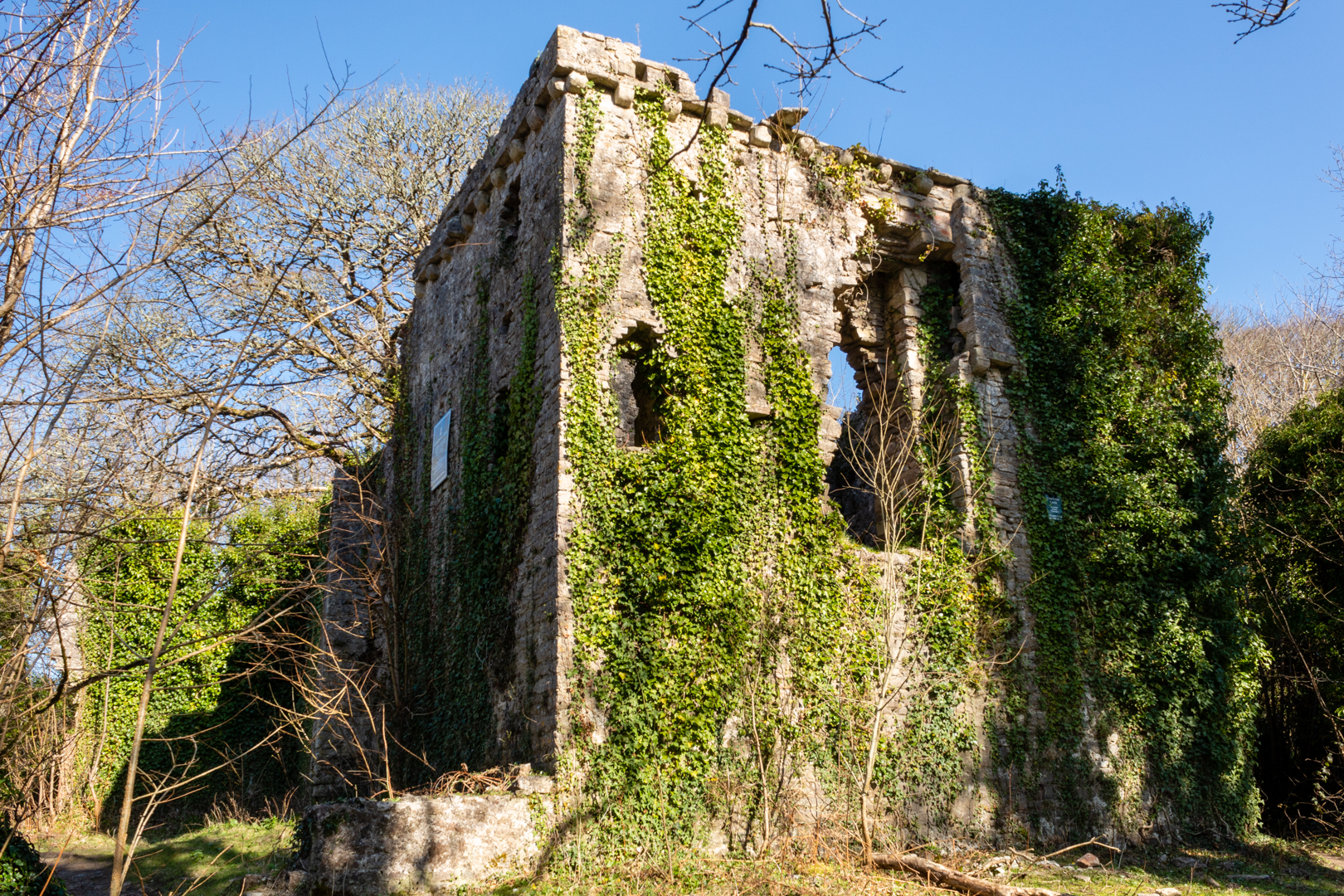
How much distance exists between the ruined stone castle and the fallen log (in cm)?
86

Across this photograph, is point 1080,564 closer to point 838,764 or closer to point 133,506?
point 838,764

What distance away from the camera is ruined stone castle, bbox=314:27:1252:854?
311 inches

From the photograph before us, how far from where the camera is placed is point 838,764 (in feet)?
27.0

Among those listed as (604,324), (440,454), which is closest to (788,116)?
(604,324)

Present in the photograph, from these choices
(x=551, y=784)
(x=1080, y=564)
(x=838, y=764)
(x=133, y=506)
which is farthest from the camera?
(x=1080, y=564)

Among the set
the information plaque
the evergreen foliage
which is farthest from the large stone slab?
the evergreen foliage

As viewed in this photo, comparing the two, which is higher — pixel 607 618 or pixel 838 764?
pixel 607 618

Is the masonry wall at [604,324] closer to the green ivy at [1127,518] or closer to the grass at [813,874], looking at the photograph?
the green ivy at [1127,518]

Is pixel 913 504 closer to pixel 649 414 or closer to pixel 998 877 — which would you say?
pixel 649 414

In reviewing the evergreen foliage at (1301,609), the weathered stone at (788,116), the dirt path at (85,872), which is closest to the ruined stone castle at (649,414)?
the weathered stone at (788,116)

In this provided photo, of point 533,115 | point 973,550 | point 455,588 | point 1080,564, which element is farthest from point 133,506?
point 1080,564

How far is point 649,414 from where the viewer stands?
8938mm

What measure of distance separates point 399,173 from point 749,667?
537 inches

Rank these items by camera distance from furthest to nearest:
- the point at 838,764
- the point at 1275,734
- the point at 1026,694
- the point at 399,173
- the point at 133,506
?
the point at 399,173 → the point at 1275,734 → the point at 1026,694 → the point at 838,764 → the point at 133,506
